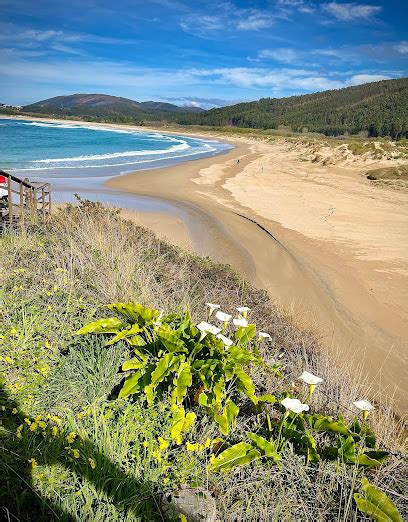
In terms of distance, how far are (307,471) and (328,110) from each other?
420 feet

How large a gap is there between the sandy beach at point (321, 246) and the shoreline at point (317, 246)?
29 millimetres

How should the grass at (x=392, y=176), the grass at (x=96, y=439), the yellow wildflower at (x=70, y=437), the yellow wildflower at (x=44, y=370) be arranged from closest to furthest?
the grass at (x=96, y=439)
the yellow wildflower at (x=70, y=437)
the yellow wildflower at (x=44, y=370)
the grass at (x=392, y=176)

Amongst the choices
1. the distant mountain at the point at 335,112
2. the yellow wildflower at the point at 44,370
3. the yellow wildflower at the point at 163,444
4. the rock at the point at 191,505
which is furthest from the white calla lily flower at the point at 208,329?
the distant mountain at the point at 335,112

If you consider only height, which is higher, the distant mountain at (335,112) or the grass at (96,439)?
the distant mountain at (335,112)

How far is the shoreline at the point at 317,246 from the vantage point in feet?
22.1

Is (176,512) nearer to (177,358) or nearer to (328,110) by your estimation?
(177,358)

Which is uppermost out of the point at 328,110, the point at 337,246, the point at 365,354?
the point at 328,110

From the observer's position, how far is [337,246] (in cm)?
1168

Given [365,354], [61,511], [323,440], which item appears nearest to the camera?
[61,511]

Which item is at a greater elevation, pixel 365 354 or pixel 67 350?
pixel 67 350

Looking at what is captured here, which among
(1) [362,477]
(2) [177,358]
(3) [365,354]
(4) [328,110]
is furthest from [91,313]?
(4) [328,110]

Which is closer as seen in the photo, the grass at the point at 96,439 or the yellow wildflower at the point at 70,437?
the grass at the point at 96,439

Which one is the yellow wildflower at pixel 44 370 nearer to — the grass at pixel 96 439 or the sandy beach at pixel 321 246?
the grass at pixel 96 439

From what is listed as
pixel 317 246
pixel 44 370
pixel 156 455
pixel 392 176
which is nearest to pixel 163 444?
pixel 156 455
